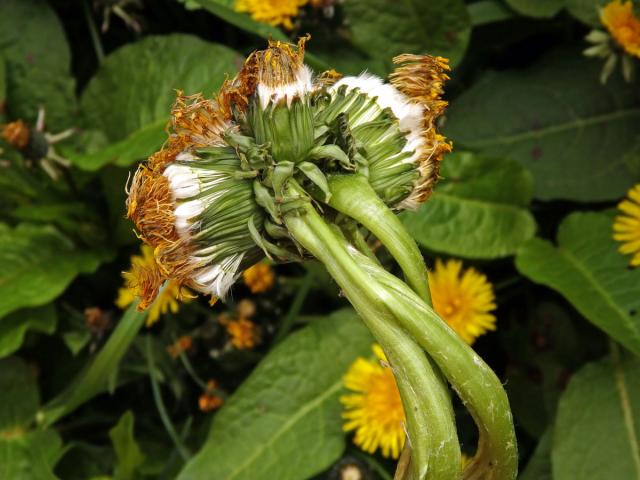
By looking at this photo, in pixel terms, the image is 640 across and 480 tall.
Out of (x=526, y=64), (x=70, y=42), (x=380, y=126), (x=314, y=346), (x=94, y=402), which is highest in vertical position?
(x=380, y=126)

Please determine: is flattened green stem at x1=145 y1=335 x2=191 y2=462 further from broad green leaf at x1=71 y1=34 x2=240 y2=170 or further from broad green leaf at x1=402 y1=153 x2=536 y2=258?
broad green leaf at x1=402 y1=153 x2=536 y2=258

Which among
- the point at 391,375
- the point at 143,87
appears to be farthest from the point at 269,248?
the point at 143,87

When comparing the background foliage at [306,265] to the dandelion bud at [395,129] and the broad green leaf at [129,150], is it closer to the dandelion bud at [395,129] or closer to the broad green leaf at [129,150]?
the broad green leaf at [129,150]

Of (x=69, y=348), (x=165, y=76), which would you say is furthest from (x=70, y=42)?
(x=69, y=348)

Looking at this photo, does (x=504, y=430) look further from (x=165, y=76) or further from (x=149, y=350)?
(x=165, y=76)

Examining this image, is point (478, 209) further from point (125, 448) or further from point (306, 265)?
point (125, 448)

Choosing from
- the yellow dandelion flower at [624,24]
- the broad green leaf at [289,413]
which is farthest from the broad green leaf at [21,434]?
the yellow dandelion flower at [624,24]
